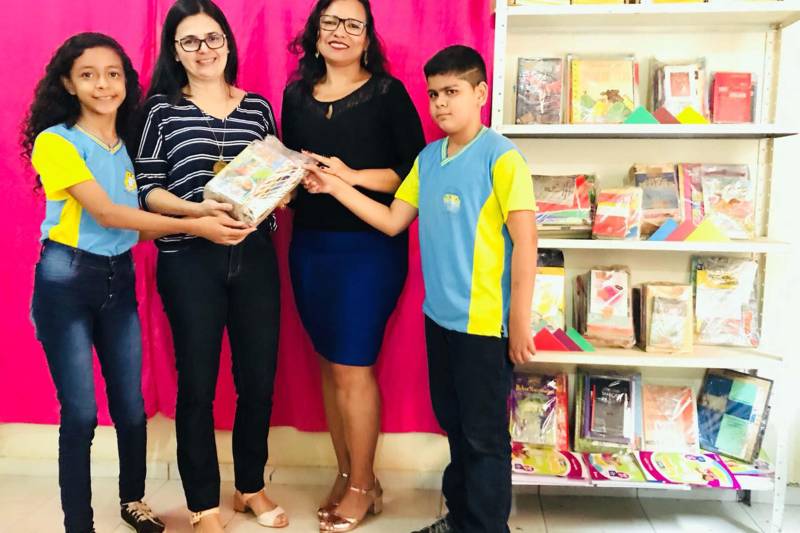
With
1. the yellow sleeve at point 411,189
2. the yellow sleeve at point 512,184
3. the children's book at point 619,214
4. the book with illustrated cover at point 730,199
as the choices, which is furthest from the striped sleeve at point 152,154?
the book with illustrated cover at point 730,199

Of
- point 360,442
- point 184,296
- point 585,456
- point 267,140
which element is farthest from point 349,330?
point 585,456

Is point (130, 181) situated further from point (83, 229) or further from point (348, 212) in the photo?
point (348, 212)

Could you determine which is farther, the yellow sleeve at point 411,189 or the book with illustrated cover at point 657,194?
the book with illustrated cover at point 657,194

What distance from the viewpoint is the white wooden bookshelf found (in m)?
1.94

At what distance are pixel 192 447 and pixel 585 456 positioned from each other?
1323 mm

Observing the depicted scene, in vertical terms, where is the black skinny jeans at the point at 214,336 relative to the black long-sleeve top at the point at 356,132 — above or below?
below

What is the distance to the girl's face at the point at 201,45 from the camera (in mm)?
1793

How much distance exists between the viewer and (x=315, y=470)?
2410 mm

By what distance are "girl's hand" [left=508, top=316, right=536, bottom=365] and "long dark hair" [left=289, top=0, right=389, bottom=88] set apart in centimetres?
94

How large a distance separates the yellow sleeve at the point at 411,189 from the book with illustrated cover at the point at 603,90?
0.66 meters

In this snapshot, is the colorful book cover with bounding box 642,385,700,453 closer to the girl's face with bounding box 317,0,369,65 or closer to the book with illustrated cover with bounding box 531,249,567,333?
the book with illustrated cover with bounding box 531,249,567,333

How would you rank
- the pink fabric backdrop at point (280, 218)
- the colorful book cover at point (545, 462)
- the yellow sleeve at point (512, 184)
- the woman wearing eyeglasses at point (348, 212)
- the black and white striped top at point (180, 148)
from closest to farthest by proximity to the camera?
the yellow sleeve at point (512, 184)
the black and white striped top at point (180, 148)
the woman wearing eyeglasses at point (348, 212)
the colorful book cover at point (545, 462)
the pink fabric backdrop at point (280, 218)

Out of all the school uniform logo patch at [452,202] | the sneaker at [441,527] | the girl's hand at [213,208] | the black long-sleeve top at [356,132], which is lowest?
the sneaker at [441,527]

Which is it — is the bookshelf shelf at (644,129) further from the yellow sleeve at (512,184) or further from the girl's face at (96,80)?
the girl's face at (96,80)
